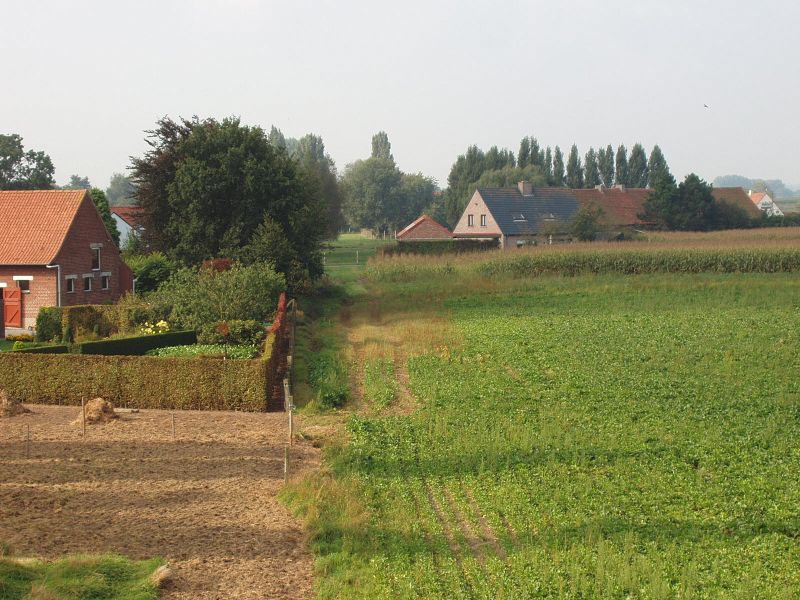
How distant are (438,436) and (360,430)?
76.5 inches

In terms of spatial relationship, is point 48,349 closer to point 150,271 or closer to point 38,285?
point 38,285

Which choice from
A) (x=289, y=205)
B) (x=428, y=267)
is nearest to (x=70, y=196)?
(x=289, y=205)

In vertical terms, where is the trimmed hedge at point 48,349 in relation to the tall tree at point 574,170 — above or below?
below

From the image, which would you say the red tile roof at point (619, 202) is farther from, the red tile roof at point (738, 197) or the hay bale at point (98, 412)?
the hay bale at point (98, 412)

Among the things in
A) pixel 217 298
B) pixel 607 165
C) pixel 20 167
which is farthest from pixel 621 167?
pixel 217 298

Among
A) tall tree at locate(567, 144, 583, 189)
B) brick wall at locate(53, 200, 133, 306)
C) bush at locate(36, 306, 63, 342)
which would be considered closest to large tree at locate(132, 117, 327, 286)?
brick wall at locate(53, 200, 133, 306)

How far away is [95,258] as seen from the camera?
39938 mm

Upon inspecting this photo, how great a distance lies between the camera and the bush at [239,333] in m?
30.0

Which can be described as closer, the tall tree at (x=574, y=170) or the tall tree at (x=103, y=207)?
the tall tree at (x=103, y=207)

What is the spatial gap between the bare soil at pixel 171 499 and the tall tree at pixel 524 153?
105 m

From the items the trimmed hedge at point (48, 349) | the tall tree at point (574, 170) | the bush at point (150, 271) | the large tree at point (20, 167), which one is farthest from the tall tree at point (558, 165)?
the trimmed hedge at point (48, 349)

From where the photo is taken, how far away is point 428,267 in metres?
55.7

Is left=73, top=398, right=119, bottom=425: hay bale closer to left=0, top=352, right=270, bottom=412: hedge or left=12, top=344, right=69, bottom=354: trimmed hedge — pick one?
left=0, top=352, right=270, bottom=412: hedge

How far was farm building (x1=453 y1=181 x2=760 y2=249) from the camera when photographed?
74.4 meters
